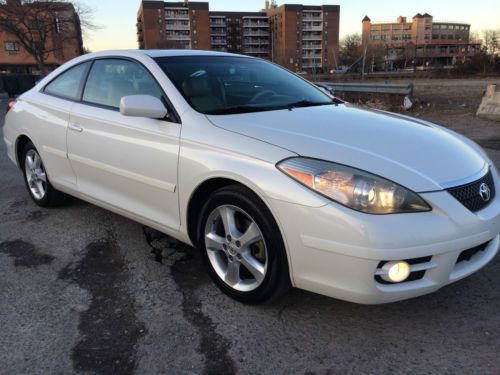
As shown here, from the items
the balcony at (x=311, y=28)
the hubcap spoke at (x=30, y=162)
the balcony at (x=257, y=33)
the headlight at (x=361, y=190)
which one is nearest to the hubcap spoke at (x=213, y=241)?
the headlight at (x=361, y=190)

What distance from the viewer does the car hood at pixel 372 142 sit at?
91.7 inches

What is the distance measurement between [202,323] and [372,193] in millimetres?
1214

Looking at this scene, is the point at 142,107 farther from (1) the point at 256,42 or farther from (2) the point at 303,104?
(1) the point at 256,42

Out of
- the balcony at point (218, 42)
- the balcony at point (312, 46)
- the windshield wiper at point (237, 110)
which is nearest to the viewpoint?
the windshield wiper at point (237, 110)

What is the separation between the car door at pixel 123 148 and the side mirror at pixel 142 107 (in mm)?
107

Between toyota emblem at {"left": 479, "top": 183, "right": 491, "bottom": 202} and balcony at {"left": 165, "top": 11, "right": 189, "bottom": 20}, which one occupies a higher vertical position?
balcony at {"left": 165, "top": 11, "right": 189, "bottom": 20}

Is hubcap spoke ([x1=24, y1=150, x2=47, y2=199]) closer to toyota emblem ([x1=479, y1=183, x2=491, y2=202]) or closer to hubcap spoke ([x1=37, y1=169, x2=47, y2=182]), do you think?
hubcap spoke ([x1=37, y1=169, x2=47, y2=182])

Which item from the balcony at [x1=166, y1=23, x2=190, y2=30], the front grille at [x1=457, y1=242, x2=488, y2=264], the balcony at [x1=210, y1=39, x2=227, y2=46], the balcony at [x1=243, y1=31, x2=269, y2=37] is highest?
the balcony at [x1=166, y1=23, x2=190, y2=30]

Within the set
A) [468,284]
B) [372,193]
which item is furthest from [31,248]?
[468,284]

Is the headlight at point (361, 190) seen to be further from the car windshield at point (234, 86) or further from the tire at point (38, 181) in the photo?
the tire at point (38, 181)

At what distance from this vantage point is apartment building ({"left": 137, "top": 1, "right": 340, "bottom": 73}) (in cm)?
10169

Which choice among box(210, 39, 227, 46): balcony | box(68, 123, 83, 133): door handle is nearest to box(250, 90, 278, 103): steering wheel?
box(68, 123, 83, 133): door handle

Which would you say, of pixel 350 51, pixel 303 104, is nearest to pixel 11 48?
pixel 350 51

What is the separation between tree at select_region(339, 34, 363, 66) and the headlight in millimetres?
91160
